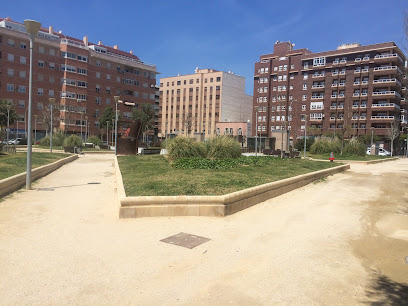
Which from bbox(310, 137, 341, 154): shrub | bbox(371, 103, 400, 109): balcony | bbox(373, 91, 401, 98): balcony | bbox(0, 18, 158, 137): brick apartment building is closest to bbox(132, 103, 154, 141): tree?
bbox(0, 18, 158, 137): brick apartment building

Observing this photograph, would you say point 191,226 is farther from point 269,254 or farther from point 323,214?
point 323,214

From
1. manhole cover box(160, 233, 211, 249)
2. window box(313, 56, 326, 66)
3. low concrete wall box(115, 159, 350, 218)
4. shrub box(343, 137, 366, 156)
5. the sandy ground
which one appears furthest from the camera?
window box(313, 56, 326, 66)

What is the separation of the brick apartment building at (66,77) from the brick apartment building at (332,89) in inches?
1322

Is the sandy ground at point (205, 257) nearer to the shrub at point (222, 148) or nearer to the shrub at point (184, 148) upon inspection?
the shrub at point (184, 148)

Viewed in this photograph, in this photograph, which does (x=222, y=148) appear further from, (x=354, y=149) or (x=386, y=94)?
(x=386, y=94)

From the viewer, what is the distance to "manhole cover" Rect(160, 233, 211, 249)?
5137 mm

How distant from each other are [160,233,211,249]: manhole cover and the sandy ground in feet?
0.51

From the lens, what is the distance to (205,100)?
101 metres

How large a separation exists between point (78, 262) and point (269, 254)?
103 inches

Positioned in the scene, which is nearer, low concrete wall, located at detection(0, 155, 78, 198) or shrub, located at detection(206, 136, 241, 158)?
low concrete wall, located at detection(0, 155, 78, 198)

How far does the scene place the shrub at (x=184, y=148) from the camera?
52.7 feet

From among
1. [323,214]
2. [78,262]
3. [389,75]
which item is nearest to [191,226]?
[78,262]

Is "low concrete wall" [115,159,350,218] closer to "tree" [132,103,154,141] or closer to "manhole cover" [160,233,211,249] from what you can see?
"manhole cover" [160,233,211,249]

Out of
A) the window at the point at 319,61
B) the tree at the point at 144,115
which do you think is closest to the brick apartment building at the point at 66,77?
the tree at the point at 144,115
